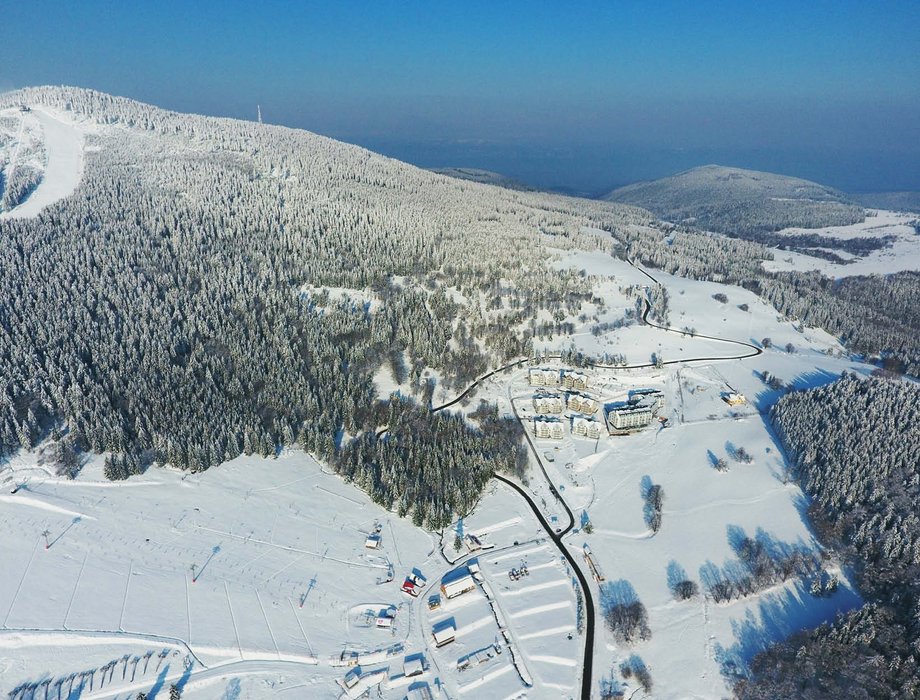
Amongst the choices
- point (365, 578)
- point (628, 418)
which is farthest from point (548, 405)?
point (365, 578)

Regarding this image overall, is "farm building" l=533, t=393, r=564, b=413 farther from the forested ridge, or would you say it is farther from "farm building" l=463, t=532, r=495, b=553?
"farm building" l=463, t=532, r=495, b=553

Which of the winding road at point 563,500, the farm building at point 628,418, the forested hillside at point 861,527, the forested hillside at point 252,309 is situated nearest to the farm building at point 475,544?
the forested hillside at point 252,309

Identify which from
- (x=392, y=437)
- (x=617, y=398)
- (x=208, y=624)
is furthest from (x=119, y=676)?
(x=617, y=398)

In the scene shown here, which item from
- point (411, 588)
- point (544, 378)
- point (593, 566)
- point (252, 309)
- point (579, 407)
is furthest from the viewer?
point (252, 309)

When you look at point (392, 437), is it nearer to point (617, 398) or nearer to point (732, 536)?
point (617, 398)

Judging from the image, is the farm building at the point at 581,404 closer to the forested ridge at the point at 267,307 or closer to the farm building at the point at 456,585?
the forested ridge at the point at 267,307

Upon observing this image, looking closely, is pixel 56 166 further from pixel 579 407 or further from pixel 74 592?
pixel 579 407
